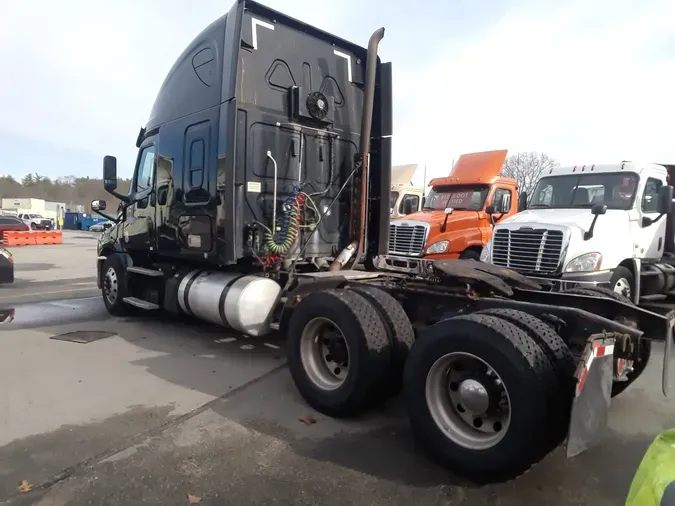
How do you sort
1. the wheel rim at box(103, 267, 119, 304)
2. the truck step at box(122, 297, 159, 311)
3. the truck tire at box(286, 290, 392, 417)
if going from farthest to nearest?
the wheel rim at box(103, 267, 119, 304), the truck step at box(122, 297, 159, 311), the truck tire at box(286, 290, 392, 417)

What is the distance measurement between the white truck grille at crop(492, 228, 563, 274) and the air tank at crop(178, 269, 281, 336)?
12.7ft

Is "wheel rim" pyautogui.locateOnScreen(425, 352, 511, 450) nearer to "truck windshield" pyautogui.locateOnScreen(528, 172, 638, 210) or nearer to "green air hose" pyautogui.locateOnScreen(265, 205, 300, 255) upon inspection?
"green air hose" pyautogui.locateOnScreen(265, 205, 300, 255)

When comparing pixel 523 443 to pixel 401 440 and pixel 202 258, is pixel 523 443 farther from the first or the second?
pixel 202 258

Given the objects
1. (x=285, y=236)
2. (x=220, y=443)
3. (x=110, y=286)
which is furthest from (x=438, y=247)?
(x=220, y=443)

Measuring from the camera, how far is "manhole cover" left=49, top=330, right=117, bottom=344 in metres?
6.63

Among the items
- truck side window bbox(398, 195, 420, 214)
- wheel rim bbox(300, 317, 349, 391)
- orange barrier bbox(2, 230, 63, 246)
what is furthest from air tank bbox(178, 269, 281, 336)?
orange barrier bbox(2, 230, 63, 246)

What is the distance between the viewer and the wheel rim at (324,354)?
13.9 feet

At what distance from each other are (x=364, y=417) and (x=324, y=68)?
14.9ft

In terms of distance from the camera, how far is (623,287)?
304 inches

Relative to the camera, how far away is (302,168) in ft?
21.1

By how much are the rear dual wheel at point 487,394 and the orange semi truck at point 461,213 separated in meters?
6.45

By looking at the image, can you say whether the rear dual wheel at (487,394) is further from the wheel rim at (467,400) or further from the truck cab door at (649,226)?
the truck cab door at (649,226)

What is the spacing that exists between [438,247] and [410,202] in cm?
554

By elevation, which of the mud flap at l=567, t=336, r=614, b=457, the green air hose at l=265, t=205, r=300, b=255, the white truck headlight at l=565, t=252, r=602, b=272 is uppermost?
the green air hose at l=265, t=205, r=300, b=255
